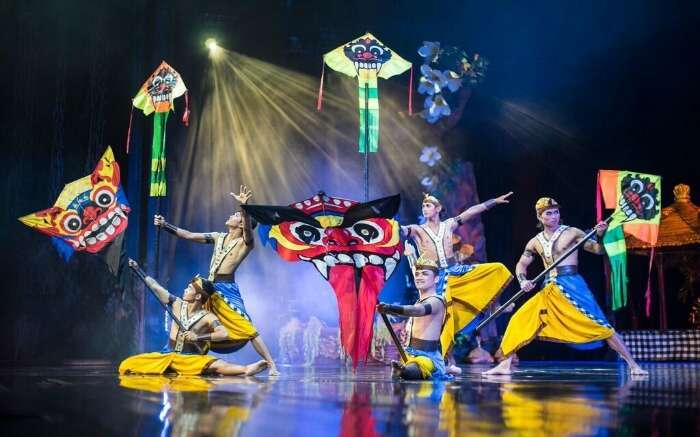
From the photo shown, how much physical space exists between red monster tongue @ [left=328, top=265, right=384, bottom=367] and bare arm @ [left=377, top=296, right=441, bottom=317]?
73cm

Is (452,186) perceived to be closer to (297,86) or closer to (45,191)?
(297,86)

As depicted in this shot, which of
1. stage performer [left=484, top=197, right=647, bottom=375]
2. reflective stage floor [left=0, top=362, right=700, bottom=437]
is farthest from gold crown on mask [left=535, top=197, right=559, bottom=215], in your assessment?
reflective stage floor [left=0, top=362, right=700, bottom=437]

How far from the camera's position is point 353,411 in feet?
8.82

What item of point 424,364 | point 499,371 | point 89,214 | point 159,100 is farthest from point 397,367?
point 159,100

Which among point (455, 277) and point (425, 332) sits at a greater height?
point (455, 277)

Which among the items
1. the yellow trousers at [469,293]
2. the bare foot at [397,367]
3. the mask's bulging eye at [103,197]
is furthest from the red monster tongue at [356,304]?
the mask's bulging eye at [103,197]

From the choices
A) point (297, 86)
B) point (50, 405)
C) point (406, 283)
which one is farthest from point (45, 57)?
point (50, 405)

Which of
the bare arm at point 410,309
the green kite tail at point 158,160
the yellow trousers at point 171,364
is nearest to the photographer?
the bare arm at point 410,309

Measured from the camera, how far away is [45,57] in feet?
32.7

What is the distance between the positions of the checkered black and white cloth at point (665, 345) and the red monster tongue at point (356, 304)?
15.5 ft

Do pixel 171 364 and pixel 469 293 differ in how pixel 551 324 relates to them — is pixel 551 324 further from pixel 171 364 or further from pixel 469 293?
pixel 171 364

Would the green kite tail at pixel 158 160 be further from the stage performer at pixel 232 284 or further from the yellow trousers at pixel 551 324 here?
the yellow trousers at pixel 551 324

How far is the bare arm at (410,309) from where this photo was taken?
4.50 m

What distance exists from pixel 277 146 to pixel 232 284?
500 centimetres
